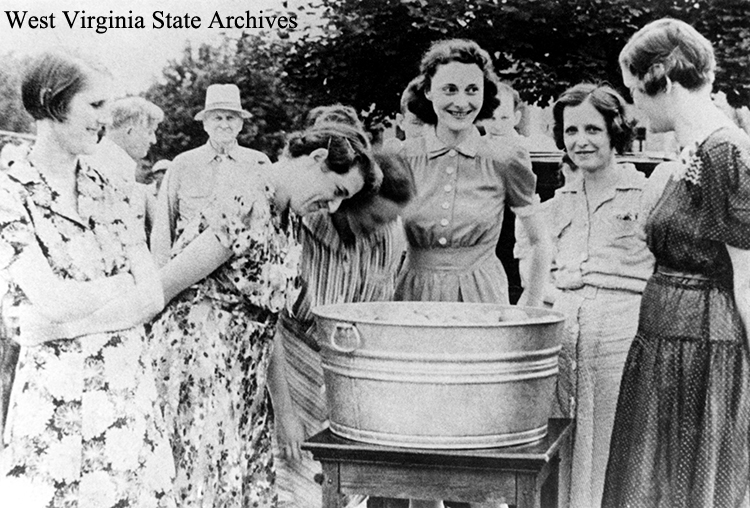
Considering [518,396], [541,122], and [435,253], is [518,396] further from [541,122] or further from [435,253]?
[541,122]

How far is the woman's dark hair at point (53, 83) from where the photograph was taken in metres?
3.25

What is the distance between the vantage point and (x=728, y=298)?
2.96 m

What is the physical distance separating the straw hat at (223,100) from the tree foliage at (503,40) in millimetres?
216

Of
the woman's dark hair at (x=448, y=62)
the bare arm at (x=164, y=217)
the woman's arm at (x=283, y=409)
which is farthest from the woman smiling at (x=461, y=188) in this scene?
the bare arm at (x=164, y=217)

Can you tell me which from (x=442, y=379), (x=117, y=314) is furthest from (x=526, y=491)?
(x=117, y=314)

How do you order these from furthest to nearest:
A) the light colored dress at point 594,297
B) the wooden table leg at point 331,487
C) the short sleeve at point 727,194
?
the light colored dress at point 594,297, the short sleeve at point 727,194, the wooden table leg at point 331,487

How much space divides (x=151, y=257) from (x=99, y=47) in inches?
31.7

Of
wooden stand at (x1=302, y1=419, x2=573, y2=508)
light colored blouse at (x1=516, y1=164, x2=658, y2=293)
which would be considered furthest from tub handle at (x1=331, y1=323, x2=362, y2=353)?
light colored blouse at (x1=516, y1=164, x2=658, y2=293)

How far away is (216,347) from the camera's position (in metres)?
3.35

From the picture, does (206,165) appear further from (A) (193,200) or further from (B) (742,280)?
(B) (742,280)

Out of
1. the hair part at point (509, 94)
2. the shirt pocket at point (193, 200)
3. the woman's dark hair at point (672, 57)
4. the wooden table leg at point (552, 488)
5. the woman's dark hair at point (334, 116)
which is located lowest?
the wooden table leg at point (552, 488)

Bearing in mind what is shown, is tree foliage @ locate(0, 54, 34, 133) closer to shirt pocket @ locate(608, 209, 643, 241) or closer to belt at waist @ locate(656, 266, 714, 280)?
shirt pocket @ locate(608, 209, 643, 241)

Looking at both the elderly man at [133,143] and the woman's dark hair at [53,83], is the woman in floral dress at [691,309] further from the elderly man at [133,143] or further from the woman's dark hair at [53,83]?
the woman's dark hair at [53,83]

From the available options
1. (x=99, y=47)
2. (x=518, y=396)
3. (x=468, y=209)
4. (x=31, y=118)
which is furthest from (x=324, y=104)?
(x=518, y=396)
